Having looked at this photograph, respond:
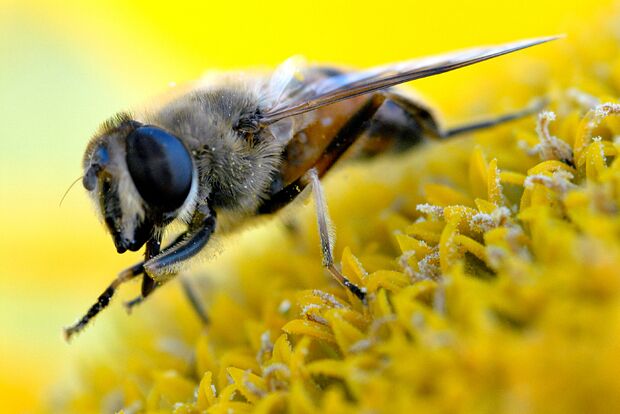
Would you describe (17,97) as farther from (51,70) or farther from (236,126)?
(236,126)

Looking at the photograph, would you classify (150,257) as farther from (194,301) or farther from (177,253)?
(194,301)

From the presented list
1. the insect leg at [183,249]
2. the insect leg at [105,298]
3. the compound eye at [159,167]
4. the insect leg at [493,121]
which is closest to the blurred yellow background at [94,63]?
the insect leg at [493,121]

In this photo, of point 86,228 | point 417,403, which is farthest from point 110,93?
point 417,403

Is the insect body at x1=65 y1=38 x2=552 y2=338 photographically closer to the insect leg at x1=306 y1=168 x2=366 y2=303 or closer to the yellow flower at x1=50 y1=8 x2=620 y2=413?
the insect leg at x1=306 y1=168 x2=366 y2=303

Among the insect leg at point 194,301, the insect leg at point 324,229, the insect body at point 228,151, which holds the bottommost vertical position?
the insect leg at point 194,301

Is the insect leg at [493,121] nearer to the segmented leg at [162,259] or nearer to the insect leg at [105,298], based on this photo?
the segmented leg at [162,259]

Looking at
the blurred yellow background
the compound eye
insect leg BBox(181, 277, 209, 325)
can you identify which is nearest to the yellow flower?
insect leg BBox(181, 277, 209, 325)
